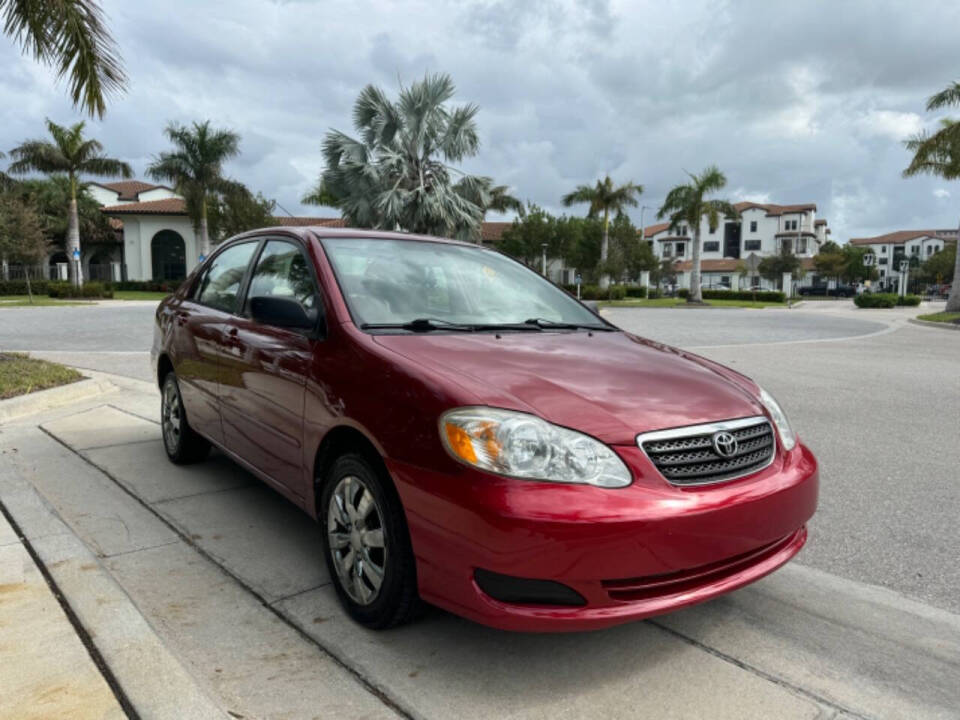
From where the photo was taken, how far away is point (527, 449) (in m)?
2.23

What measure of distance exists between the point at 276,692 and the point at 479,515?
90cm

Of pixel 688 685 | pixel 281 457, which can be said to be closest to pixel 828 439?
pixel 688 685

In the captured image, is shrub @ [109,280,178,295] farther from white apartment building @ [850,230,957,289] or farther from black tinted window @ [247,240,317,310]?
white apartment building @ [850,230,957,289]

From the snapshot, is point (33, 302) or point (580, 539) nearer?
point (580, 539)

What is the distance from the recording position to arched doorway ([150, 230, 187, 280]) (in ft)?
168

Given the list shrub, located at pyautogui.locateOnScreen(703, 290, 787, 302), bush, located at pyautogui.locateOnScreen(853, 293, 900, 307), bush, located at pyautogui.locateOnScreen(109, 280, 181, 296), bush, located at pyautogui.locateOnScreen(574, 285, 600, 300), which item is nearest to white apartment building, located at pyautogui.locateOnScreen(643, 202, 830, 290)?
shrub, located at pyautogui.locateOnScreen(703, 290, 787, 302)

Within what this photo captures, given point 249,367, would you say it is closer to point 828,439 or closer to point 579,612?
point 579,612

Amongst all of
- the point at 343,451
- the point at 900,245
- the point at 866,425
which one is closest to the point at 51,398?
the point at 343,451

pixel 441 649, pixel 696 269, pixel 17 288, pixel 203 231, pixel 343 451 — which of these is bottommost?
pixel 441 649

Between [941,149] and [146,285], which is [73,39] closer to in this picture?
[941,149]

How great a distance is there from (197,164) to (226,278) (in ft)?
128

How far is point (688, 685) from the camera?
2.35 m

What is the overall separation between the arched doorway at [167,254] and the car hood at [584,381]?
52.8 meters

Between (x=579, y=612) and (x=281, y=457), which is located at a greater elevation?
(x=281, y=457)
